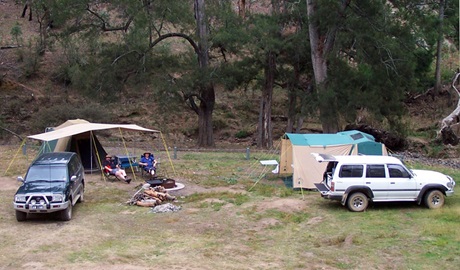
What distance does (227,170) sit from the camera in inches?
851

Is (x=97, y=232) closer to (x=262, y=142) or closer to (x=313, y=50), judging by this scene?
(x=313, y=50)

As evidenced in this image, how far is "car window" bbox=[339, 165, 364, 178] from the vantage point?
14.3 m

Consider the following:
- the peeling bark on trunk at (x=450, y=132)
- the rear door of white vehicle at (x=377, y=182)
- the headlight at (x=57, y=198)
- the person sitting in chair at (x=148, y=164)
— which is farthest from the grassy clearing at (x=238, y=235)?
the peeling bark on trunk at (x=450, y=132)

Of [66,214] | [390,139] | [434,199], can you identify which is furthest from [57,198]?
[390,139]

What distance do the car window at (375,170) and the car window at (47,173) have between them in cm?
823

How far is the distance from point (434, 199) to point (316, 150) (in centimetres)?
423

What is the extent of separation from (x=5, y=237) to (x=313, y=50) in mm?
18534

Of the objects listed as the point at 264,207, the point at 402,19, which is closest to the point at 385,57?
the point at 402,19

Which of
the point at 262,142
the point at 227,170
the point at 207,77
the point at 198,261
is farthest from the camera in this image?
the point at 262,142

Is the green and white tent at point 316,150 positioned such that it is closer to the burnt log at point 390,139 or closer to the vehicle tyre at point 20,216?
the vehicle tyre at point 20,216

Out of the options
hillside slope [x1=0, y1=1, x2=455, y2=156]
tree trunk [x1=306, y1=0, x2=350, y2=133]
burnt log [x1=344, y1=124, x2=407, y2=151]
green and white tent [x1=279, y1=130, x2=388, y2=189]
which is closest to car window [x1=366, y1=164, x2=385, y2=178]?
green and white tent [x1=279, y1=130, x2=388, y2=189]

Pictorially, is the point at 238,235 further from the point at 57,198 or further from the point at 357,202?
the point at 57,198

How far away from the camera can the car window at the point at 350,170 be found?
46.9 ft

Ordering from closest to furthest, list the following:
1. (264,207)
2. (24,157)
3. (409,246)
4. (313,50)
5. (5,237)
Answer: (409,246)
(5,237)
(264,207)
(24,157)
(313,50)
